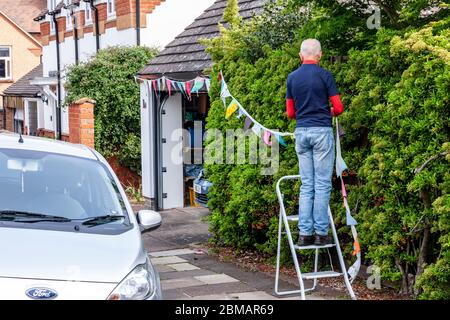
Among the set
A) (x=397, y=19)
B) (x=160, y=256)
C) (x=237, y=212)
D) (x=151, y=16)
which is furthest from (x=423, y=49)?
(x=151, y=16)

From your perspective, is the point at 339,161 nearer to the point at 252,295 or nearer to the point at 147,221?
the point at 252,295

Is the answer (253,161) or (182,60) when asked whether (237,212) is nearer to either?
(253,161)

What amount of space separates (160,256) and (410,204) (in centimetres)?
473

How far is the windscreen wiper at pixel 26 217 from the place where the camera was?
18.3ft

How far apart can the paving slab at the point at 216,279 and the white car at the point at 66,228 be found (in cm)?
225

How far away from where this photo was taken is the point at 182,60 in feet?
49.1

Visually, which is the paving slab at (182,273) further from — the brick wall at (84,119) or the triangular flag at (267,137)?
the brick wall at (84,119)

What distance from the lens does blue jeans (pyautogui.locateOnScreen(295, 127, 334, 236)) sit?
6926 mm

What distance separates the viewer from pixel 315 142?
6.95 m

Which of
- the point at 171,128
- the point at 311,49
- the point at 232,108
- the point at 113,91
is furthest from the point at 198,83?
the point at 311,49

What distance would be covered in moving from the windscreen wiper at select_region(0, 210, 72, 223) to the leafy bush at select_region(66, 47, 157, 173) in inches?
508

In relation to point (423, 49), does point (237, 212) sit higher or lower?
lower

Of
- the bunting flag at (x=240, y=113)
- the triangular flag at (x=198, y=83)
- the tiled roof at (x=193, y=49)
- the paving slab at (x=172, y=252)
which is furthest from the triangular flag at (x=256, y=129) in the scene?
the tiled roof at (x=193, y=49)
